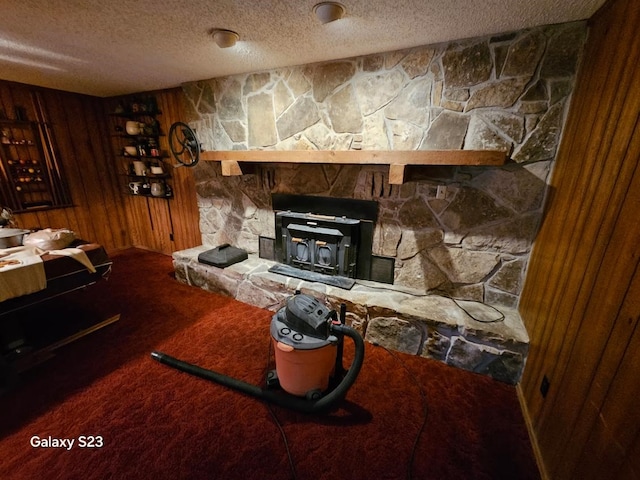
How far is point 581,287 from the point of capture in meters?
1.14

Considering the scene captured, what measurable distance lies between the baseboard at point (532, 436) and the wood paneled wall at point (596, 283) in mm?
22

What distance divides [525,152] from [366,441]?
2.07 meters

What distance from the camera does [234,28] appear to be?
1.72 meters

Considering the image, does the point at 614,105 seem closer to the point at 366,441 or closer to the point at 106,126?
the point at 366,441

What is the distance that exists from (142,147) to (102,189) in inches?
43.0

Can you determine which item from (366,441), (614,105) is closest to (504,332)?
(366,441)

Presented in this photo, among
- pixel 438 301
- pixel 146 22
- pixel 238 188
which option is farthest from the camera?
pixel 238 188

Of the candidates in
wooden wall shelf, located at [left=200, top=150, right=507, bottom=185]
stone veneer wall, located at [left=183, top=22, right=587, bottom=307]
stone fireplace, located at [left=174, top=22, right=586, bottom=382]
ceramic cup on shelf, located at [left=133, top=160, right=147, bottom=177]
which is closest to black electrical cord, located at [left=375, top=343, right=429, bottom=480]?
stone fireplace, located at [left=174, top=22, right=586, bottom=382]

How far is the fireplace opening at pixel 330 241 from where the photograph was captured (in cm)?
240

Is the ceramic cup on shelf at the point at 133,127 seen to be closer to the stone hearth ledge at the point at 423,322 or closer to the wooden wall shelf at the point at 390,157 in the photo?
the wooden wall shelf at the point at 390,157

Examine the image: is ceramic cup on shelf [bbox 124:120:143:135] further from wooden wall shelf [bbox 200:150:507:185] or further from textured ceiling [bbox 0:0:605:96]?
wooden wall shelf [bbox 200:150:507:185]

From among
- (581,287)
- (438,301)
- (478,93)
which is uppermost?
(478,93)

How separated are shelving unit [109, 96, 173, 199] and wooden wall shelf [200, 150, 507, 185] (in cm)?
165

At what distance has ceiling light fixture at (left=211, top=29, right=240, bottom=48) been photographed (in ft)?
5.74
